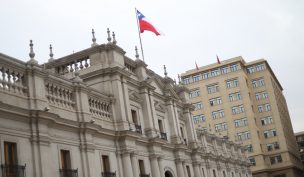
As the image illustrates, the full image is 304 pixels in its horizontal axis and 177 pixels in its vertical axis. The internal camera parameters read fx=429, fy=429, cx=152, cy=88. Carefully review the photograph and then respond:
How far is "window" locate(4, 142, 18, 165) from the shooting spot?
1810 centimetres

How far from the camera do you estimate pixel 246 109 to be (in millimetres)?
81375

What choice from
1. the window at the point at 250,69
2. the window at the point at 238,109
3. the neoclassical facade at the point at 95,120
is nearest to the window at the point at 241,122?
the window at the point at 238,109

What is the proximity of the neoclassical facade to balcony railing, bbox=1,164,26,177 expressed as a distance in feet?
0.14

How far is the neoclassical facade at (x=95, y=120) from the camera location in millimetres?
19266

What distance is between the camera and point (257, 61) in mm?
88000

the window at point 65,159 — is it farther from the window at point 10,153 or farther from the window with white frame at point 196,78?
the window with white frame at point 196,78

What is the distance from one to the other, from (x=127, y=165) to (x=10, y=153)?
9529 millimetres

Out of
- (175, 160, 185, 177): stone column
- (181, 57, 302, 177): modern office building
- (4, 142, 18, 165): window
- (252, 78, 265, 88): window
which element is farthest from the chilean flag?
(252, 78, 265, 88): window

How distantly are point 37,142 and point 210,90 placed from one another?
2676 inches

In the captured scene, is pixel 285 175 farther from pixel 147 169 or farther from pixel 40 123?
pixel 40 123

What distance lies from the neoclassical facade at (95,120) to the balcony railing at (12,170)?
41 mm

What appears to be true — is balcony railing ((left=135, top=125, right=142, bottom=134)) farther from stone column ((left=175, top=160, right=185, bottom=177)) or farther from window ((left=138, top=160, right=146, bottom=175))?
stone column ((left=175, top=160, right=185, bottom=177))

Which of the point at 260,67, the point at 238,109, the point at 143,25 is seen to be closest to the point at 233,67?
the point at 260,67

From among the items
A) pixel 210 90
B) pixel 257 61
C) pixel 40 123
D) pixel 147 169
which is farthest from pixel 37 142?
pixel 257 61
